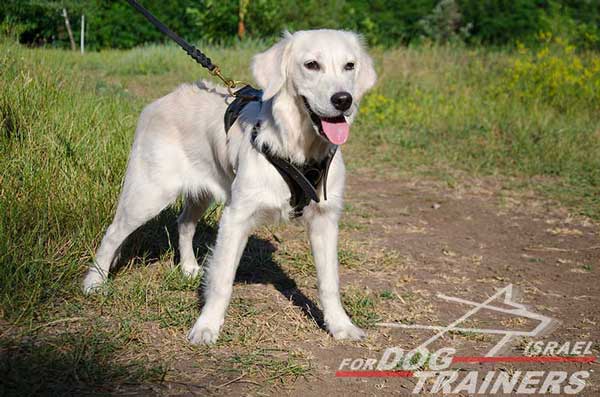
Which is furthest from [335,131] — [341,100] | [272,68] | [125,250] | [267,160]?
[125,250]

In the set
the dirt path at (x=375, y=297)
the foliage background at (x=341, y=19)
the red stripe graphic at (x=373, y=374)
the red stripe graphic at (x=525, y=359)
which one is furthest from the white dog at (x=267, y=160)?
the foliage background at (x=341, y=19)

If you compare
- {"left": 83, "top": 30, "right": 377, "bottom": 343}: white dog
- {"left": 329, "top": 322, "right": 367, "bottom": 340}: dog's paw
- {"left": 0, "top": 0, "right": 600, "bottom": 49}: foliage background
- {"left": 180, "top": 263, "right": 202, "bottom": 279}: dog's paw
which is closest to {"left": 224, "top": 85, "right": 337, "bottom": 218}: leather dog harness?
{"left": 83, "top": 30, "right": 377, "bottom": 343}: white dog

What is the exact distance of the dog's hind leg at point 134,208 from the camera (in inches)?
156

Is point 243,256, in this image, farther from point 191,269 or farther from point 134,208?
point 134,208

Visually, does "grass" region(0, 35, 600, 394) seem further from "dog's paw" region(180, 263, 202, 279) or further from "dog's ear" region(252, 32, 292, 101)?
"dog's ear" region(252, 32, 292, 101)

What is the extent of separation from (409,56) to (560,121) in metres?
4.42

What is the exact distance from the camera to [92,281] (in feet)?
12.6

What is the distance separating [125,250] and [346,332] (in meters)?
1.72

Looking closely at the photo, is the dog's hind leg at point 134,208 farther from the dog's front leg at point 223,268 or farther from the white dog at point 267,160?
the dog's front leg at point 223,268

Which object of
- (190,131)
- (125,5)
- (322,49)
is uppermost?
(322,49)

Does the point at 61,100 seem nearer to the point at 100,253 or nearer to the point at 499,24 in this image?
the point at 100,253

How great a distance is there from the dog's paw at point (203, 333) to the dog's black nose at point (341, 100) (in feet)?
4.20

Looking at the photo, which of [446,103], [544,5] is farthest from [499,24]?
[446,103]

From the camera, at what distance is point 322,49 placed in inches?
130
